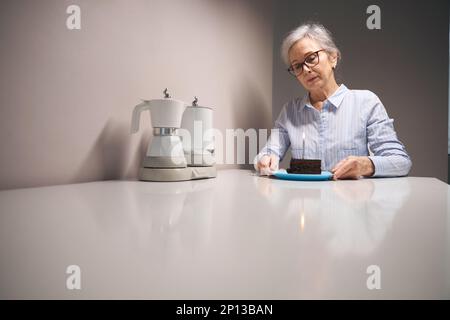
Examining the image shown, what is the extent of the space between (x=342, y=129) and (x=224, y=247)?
1381 millimetres

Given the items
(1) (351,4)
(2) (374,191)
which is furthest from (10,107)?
(1) (351,4)

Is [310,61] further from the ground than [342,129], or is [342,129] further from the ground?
[310,61]

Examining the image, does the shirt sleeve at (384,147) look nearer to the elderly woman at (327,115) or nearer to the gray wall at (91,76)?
the elderly woman at (327,115)

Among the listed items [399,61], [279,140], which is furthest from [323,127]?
[399,61]

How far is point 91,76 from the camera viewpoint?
1.07 m

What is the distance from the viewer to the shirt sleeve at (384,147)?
1335 millimetres

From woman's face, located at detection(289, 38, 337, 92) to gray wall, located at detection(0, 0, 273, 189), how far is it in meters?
0.44

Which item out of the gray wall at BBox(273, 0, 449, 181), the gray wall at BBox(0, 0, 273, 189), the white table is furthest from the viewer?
the gray wall at BBox(273, 0, 449, 181)

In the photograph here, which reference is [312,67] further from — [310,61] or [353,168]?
[353,168]

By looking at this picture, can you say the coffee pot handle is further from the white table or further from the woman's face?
the woman's face

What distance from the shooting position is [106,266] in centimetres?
35

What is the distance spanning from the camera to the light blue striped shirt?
5.08 ft

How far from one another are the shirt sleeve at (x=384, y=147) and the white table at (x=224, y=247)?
603 millimetres

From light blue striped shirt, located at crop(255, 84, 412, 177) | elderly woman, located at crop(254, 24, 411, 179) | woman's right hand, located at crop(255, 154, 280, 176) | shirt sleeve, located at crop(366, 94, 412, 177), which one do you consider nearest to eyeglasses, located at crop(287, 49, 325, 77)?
elderly woman, located at crop(254, 24, 411, 179)
